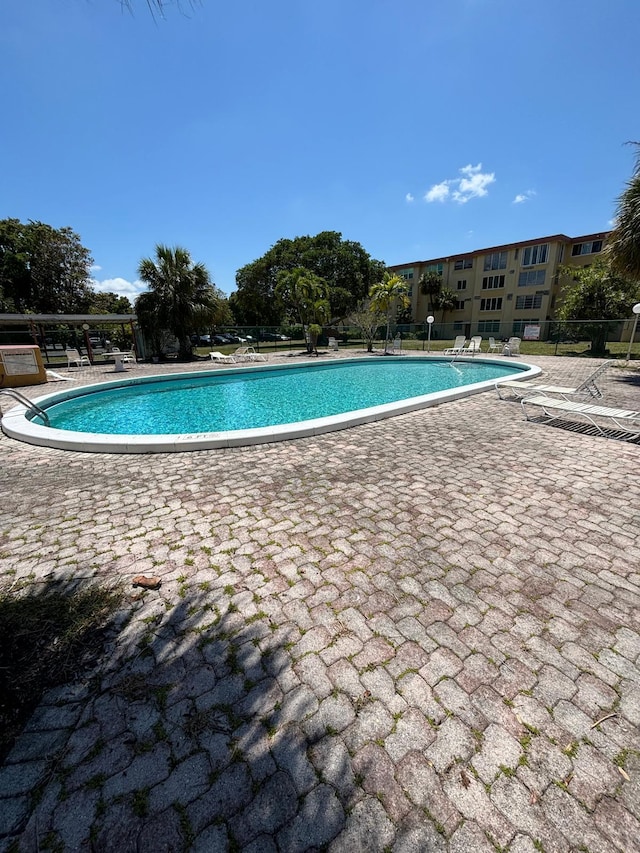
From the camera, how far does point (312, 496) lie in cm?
420

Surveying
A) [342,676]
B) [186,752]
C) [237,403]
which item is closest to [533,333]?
[237,403]

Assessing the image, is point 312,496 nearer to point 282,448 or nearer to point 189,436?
point 282,448

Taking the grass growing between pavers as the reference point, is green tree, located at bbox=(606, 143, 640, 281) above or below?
above

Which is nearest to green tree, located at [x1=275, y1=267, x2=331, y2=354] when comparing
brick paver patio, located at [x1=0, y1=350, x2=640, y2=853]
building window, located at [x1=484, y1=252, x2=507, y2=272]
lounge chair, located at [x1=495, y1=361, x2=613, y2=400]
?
lounge chair, located at [x1=495, y1=361, x2=613, y2=400]

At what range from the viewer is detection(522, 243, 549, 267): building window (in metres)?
36.5

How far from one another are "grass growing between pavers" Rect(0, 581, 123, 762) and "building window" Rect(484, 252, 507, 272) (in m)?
47.8

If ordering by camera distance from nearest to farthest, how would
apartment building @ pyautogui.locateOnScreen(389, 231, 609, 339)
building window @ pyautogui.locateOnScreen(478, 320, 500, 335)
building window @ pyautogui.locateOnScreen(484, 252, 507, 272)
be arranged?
apartment building @ pyautogui.locateOnScreen(389, 231, 609, 339)
building window @ pyautogui.locateOnScreen(484, 252, 507, 272)
building window @ pyautogui.locateOnScreen(478, 320, 500, 335)

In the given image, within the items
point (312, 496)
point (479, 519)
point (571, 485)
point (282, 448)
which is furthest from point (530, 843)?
point (282, 448)

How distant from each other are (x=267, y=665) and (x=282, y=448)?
3.99 metres

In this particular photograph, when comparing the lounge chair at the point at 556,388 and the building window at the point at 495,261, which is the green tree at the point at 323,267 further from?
the lounge chair at the point at 556,388

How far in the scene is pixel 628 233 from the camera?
427 inches

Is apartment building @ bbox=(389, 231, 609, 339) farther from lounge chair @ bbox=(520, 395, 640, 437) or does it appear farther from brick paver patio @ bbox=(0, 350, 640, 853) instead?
brick paver patio @ bbox=(0, 350, 640, 853)

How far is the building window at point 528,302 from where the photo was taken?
37.9m

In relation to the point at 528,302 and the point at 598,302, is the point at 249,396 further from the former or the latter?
the point at 528,302
